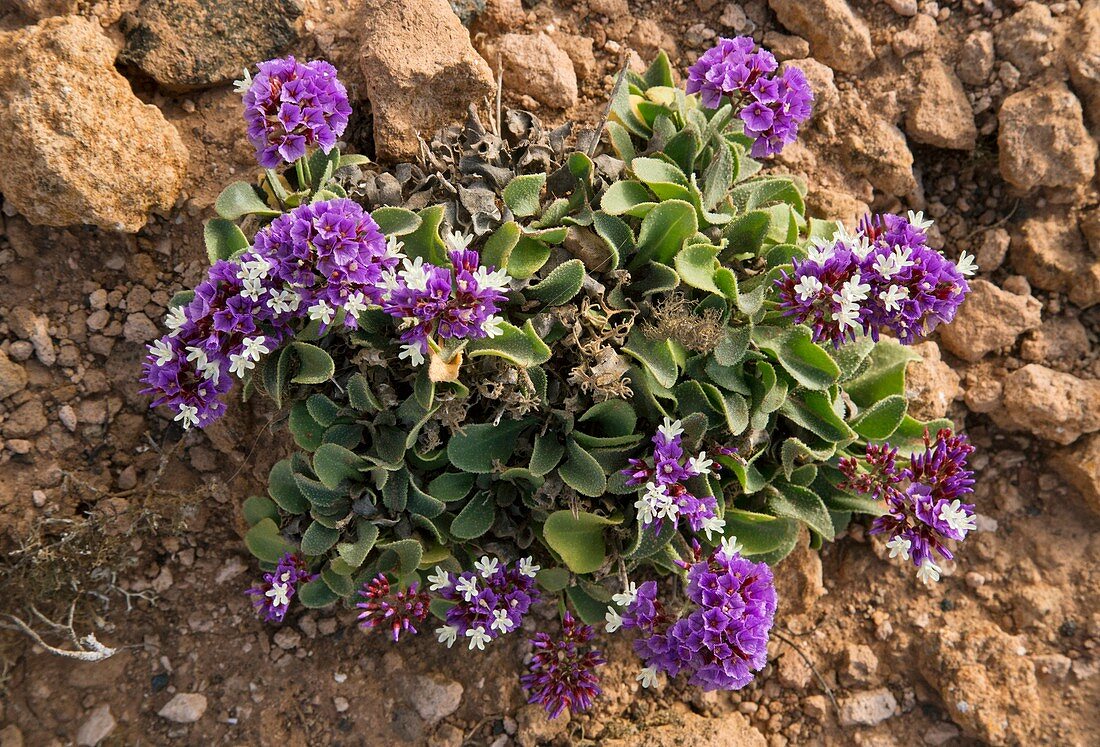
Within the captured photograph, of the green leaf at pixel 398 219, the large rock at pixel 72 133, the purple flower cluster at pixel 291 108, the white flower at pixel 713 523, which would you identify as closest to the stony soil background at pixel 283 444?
the large rock at pixel 72 133

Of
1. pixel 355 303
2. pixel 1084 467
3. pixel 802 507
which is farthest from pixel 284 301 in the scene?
pixel 1084 467

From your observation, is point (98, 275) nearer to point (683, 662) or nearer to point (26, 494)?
point (26, 494)

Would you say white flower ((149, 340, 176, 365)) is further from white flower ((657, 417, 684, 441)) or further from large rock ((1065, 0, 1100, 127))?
large rock ((1065, 0, 1100, 127))

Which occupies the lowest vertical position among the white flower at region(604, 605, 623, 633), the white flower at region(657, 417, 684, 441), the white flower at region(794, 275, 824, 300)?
the white flower at region(604, 605, 623, 633)

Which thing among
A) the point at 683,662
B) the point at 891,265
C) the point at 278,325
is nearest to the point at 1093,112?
the point at 891,265

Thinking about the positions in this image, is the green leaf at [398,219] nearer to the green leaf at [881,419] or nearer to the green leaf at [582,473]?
the green leaf at [582,473]

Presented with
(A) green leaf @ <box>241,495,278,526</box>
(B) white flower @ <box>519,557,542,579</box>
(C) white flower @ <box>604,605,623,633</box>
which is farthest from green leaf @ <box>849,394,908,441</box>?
(A) green leaf @ <box>241,495,278,526</box>

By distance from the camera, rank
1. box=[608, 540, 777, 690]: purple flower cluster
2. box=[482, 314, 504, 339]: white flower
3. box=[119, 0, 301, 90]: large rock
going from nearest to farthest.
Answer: box=[482, 314, 504, 339]: white flower < box=[608, 540, 777, 690]: purple flower cluster < box=[119, 0, 301, 90]: large rock
